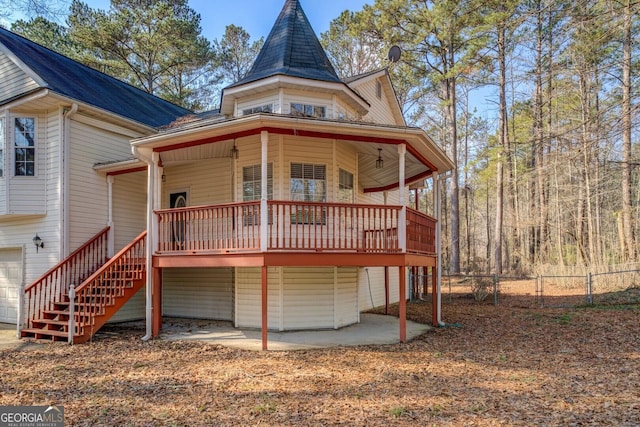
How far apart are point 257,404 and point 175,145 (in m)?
5.71

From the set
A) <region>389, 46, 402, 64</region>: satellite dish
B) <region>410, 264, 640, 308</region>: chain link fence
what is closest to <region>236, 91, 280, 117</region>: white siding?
<region>389, 46, 402, 64</region>: satellite dish

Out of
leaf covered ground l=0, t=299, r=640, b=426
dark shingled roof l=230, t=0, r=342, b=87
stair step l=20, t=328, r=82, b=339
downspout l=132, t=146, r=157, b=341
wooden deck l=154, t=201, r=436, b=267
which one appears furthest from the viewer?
dark shingled roof l=230, t=0, r=342, b=87

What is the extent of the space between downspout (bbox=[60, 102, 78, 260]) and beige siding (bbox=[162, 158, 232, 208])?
2493 millimetres

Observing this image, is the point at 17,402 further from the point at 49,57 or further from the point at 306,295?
the point at 49,57

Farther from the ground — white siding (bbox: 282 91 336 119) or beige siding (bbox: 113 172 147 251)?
white siding (bbox: 282 91 336 119)

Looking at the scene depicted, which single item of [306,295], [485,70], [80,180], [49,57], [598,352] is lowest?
[598,352]

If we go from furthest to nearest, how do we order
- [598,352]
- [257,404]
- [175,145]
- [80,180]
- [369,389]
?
[80,180] → [175,145] → [598,352] → [369,389] → [257,404]

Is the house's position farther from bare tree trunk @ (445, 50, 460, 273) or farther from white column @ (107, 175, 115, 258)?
bare tree trunk @ (445, 50, 460, 273)

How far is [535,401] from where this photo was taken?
4895 mm

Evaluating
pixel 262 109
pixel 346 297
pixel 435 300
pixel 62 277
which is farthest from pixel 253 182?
pixel 435 300

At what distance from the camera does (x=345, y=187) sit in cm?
1030

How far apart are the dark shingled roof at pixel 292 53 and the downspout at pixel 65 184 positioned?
161 inches

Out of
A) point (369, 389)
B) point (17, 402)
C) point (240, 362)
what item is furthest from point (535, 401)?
point (17, 402)

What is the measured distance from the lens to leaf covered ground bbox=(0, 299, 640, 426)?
14.8ft
